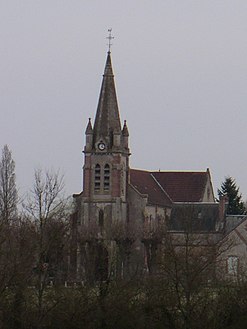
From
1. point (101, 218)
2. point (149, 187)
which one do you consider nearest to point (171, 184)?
point (149, 187)

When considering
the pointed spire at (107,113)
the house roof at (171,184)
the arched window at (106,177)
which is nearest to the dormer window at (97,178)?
the arched window at (106,177)

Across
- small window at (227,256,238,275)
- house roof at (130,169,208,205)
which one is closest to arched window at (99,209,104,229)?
house roof at (130,169,208,205)

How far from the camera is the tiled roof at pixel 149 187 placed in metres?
94.6

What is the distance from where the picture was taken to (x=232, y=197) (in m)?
103

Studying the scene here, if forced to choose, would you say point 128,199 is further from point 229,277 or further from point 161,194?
point 229,277

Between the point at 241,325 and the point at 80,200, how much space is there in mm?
51072

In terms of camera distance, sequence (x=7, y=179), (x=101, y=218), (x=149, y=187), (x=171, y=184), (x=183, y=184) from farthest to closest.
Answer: (x=171, y=184) → (x=183, y=184) → (x=149, y=187) → (x=101, y=218) → (x=7, y=179)

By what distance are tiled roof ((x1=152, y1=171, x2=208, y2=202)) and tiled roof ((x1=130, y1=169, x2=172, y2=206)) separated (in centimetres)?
85

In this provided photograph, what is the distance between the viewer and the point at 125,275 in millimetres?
46125

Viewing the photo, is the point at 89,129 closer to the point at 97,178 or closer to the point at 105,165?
the point at 105,165

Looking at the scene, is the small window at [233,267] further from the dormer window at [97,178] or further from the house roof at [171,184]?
the house roof at [171,184]

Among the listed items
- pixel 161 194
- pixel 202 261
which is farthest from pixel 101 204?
pixel 202 261

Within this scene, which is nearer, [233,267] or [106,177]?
[233,267]

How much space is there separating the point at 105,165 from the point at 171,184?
36.8 feet
